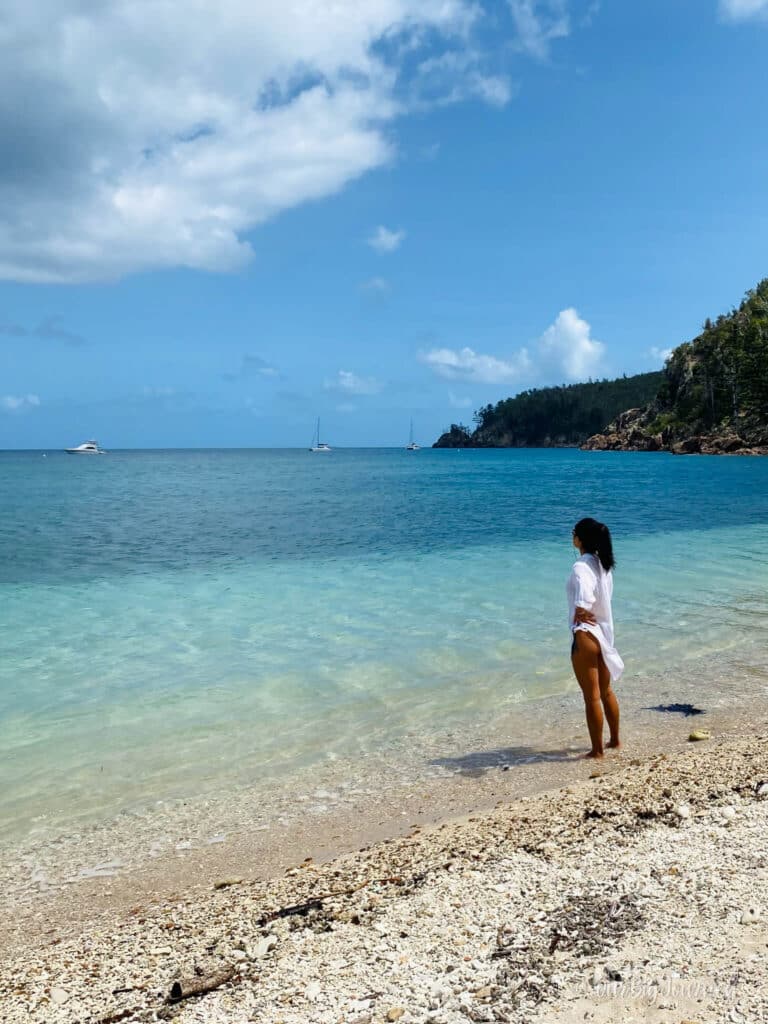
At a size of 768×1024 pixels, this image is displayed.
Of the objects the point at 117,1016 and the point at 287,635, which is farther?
the point at 287,635

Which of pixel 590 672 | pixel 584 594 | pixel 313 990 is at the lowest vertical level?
pixel 313 990

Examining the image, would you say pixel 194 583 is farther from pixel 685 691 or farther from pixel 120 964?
pixel 120 964

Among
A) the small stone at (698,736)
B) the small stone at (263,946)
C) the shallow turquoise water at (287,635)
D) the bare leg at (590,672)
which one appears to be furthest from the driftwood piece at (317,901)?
the small stone at (698,736)

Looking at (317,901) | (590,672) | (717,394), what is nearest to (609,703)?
(590,672)

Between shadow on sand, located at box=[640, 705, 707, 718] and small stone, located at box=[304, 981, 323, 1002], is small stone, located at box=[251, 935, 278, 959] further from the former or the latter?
shadow on sand, located at box=[640, 705, 707, 718]

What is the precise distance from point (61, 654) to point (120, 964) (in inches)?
356

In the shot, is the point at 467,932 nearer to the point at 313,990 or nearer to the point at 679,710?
the point at 313,990

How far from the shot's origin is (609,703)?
24.7 feet

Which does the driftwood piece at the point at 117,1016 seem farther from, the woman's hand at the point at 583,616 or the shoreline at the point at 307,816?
the woman's hand at the point at 583,616

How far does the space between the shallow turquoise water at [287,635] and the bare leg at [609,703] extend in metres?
1.67

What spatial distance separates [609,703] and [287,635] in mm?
7000

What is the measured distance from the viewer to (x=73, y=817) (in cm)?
673

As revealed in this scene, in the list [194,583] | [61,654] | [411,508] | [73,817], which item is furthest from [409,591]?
[411,508]

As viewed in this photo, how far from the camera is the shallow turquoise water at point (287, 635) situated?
8195mm
